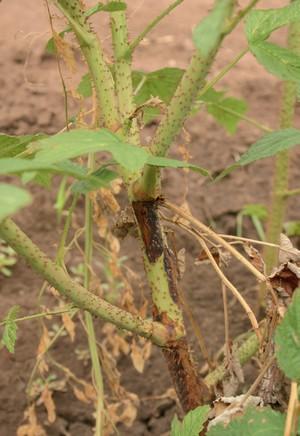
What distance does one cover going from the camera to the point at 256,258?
95cm

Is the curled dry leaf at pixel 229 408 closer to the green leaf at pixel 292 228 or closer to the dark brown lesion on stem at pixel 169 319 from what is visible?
the dark brown lesion on stem at pixel 169 319

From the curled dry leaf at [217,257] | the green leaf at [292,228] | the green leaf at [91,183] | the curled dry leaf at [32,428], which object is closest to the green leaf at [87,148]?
the green leaf at [91,183]

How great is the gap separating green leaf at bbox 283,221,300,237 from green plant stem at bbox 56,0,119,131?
1.03 metres

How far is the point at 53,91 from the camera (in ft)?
8.71

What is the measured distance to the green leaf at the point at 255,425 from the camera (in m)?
0.76

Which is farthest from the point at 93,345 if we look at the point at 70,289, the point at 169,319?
the point at 70,289

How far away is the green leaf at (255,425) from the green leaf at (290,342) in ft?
0.20

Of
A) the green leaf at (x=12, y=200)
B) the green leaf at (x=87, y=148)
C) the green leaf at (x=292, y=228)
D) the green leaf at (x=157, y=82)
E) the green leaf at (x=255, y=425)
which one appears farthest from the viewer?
the green leaf at (x=292, y=228)

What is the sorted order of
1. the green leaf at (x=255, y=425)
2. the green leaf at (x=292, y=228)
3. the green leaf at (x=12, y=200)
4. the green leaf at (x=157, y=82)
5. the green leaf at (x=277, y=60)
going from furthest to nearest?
the green leaf at (x=292, y=228) → the green leaf at (x=157, y=82) → the green leaf at (x=277, y=60) → the green leaf at (x=255, y=425) → the green leaf at (x=12, y=200)

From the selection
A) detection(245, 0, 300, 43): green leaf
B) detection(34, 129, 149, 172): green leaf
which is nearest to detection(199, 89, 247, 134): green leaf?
detection(245, 0, 300, 43): green leaf

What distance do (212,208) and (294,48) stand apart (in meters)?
0.76

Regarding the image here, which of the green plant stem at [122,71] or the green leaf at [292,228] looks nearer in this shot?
the green plant stem at [122,71]

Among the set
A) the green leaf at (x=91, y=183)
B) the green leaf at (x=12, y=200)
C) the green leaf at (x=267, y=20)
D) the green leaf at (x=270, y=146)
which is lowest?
the green leaf at (x=12, y=200)

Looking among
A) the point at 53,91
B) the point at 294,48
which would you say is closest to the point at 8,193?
the point at 294,48
